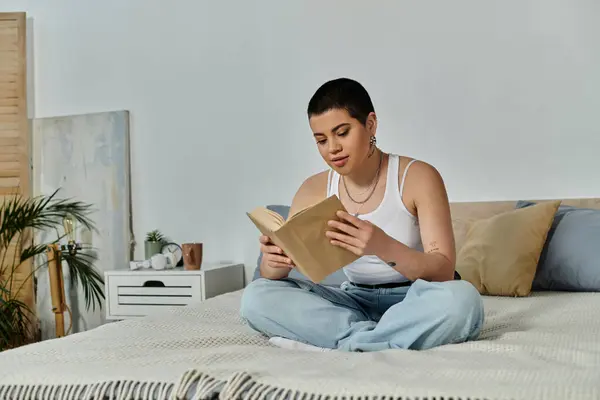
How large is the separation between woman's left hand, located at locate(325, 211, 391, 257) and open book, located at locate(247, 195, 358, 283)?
0.01 metres

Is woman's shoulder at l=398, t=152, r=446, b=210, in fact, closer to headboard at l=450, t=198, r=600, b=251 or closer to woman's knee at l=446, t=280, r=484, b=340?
woman's knee at l=446, t=280, r=484, b=340

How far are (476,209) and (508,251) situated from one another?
52 centimetres

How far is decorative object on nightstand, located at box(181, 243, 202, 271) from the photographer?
370 centimetres

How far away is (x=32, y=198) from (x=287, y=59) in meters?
1.68

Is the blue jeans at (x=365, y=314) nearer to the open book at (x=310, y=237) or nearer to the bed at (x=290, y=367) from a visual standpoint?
the bed at (x=290, y=367)

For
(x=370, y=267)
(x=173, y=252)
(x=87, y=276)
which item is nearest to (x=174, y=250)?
(x=173, y=252)

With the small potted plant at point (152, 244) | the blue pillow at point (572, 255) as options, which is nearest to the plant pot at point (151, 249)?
the small potted plant at point (152, 244)

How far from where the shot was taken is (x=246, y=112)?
3.97 metres

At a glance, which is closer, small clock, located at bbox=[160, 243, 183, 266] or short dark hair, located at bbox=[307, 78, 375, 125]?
short dark hair, located at bbox=[307, 78, 375, 125]

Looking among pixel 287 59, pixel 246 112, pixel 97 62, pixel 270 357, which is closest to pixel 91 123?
pixel 97 62

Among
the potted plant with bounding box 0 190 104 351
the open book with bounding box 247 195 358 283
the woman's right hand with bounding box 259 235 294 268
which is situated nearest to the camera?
the open book with bounding box 247 195 358 283

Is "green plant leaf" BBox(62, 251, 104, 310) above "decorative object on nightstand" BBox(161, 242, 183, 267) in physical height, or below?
below

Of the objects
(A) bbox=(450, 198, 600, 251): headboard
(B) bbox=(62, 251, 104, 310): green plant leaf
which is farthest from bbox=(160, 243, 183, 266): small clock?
(A) bbox=(450, 198, 600, 251): headboard

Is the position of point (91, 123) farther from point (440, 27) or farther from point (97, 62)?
point (440, 27)
